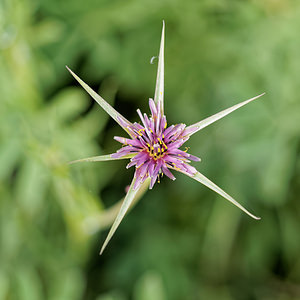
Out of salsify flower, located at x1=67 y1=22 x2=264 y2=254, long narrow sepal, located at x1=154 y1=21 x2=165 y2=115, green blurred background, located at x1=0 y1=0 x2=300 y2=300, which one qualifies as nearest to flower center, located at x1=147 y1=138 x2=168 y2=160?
salsify flower, located at x1=67 y1=22 x2=264 y2=254

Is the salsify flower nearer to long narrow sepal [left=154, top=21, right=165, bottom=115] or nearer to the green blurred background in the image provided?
long narrow sepal [left=154, top=21, right=165, bottom=115]

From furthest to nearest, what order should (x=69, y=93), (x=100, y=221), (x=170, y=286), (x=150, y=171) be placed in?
(x=170, y=286), (x=69, y=93), (x=100, y=221), (x=150, y=171)

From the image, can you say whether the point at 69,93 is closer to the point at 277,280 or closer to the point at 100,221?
the point at 100,221

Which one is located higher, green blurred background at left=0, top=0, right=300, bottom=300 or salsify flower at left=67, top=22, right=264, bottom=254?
green blurred background at left=0, top=0, right=300, bottom=300

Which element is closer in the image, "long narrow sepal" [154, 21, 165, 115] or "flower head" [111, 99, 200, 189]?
"long narrow sepal" [154, 21, 165, 115]

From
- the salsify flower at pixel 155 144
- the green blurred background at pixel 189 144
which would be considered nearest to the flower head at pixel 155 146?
the salsify flower at pixel 155 144

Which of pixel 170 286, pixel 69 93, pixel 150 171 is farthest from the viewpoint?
pixel 170 286

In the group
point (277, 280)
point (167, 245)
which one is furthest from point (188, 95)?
point (277, 280)

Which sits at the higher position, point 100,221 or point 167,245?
point 167,245
